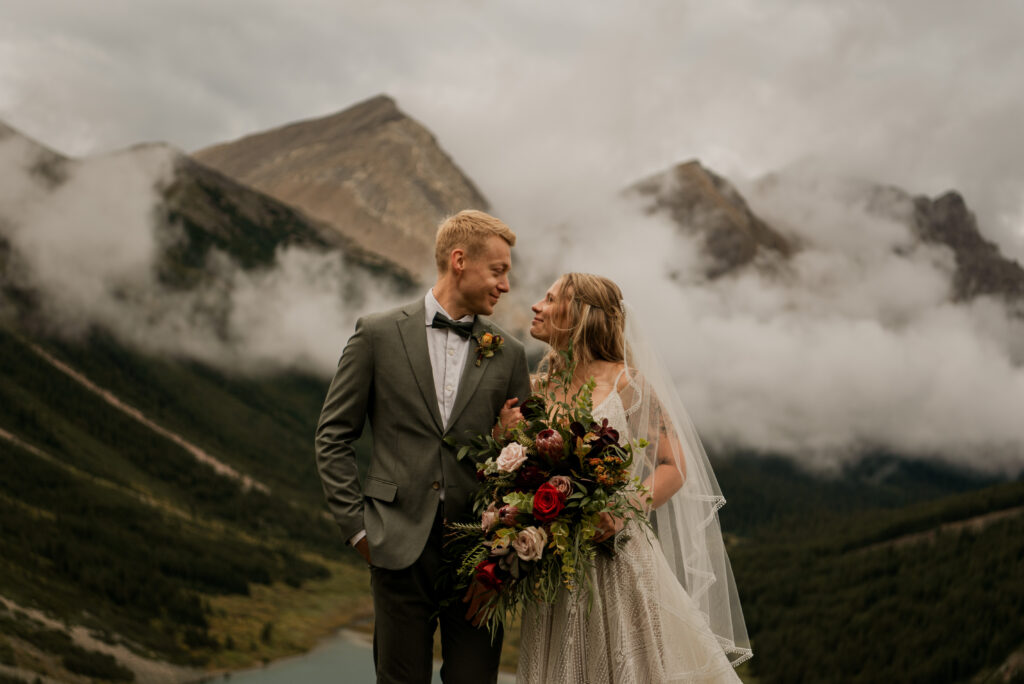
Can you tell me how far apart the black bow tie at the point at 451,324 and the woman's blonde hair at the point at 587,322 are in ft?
3.39

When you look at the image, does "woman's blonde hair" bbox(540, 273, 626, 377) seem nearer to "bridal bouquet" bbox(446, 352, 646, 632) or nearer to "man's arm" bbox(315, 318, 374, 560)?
A: "bridal bouquet" bbox(446, 352, 646, 632)

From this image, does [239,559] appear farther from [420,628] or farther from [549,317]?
[420,628]

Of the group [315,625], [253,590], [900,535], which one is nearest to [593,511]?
[315,625]

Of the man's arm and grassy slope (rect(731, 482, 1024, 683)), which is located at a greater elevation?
the man's arm

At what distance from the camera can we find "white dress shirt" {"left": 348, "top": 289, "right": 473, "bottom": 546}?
607cm

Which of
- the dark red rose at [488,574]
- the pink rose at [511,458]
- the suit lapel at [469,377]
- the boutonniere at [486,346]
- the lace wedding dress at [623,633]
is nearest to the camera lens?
the dark red rose at [488,574]

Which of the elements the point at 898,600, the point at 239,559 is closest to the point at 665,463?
the point at 239,559

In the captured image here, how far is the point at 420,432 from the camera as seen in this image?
5.92m

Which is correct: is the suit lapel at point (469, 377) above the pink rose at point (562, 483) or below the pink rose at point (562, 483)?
above

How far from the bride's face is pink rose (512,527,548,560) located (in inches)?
76.6

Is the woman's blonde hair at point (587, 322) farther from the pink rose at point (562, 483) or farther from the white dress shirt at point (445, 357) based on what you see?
the pink rose at point (562, 483)

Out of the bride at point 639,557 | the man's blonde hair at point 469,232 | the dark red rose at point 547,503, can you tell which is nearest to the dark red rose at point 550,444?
the dark red rose at point 547,503

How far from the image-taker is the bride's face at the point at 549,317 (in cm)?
707

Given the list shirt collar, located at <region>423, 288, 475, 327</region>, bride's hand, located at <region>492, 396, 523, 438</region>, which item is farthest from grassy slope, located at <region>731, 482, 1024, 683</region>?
shirt collar, located at <region>423, 288, 475, 327</region>
